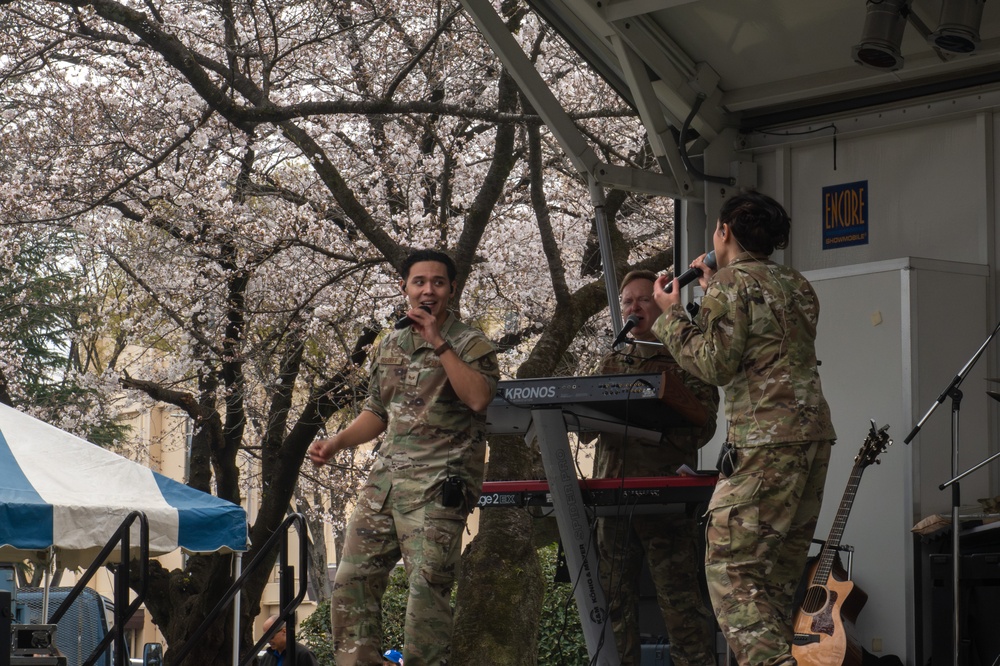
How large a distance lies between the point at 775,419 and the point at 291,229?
35.9 ft

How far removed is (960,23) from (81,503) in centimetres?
586

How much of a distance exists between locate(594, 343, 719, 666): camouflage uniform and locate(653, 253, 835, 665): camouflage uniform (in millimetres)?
1152

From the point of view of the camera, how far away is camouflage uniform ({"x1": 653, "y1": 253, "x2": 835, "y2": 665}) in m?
3.92

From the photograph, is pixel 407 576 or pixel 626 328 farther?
pixel 626 328

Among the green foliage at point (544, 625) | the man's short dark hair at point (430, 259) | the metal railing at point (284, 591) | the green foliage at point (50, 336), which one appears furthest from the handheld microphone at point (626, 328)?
the green foliage at point (50, 336)

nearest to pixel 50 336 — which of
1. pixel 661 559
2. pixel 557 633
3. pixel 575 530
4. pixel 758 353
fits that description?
pixel 557 633

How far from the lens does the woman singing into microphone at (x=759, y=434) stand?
154 inches

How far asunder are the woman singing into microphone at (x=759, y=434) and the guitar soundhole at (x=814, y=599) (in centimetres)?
129

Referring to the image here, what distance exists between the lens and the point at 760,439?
4.01m

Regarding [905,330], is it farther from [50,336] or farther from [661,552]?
[50,336]

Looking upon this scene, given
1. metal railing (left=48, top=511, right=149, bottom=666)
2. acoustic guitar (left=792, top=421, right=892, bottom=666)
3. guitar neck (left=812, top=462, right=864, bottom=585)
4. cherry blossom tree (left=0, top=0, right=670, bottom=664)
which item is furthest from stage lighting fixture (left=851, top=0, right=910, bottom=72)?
cherry blossom tree (left=0, top=0, right=670, bottom=664)

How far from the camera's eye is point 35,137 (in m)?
15.0

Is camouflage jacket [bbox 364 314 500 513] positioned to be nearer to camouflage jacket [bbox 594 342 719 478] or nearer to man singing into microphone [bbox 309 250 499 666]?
man singing into microphone [bbox 309 250 499 666]

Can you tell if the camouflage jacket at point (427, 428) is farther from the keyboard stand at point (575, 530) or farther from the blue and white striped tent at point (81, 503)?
the blue and white striped tent at point (81, 503)
